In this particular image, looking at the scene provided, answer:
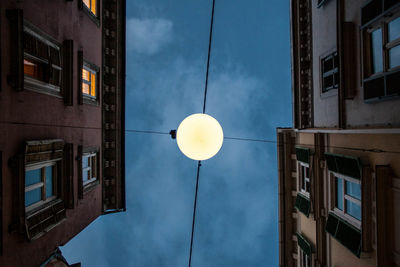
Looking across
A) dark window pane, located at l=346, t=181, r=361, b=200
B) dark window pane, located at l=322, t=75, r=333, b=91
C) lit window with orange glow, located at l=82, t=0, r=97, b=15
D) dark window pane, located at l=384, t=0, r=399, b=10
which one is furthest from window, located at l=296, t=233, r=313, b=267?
lit window with orange glow, located at l=82, t=0, r=97, b=15

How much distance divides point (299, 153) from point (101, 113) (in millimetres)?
10206

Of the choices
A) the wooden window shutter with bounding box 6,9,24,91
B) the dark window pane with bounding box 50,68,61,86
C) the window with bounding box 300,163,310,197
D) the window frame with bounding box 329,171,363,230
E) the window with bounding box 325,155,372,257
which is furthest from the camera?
the window with bounding box 300,163,310,197

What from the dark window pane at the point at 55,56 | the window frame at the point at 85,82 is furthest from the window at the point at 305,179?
the dark window pane at the point at 55,56

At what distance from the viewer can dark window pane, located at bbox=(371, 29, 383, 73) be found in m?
6.93

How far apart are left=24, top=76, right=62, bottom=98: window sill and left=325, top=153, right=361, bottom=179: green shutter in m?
10.0

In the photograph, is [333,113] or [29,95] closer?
[29,95]

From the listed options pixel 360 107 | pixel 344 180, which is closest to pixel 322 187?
pixel 344 180

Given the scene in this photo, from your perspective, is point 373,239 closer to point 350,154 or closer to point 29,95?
point 350,154

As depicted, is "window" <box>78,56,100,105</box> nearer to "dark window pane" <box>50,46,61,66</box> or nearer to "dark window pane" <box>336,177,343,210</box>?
"dark window pane" <box>50,46,61,66</box>

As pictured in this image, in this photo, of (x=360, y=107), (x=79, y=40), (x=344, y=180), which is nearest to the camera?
(x=360, y=107)

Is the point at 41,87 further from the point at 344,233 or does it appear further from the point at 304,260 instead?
the point at 304,260

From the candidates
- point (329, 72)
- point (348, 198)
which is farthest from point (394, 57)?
point (348, 198)

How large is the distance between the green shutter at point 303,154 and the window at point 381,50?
3644 mm

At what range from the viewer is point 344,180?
8.41m
